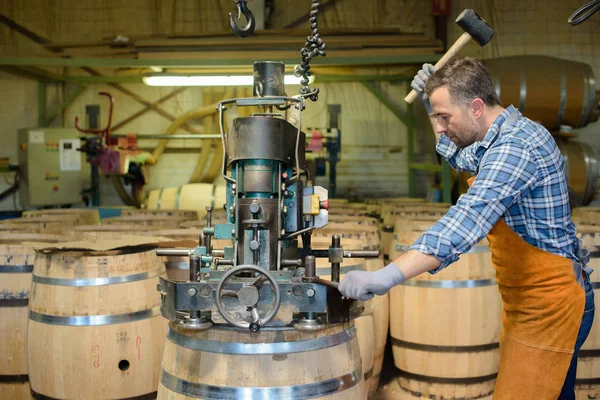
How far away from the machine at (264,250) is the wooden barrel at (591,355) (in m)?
1.81

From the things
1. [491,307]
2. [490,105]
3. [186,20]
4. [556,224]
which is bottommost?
[491,307]

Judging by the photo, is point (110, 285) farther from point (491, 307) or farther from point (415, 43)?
point (415, 43)

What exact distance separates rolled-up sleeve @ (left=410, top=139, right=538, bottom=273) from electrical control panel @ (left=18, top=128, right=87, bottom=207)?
7.72 meters

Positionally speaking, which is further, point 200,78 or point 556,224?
point 200,78

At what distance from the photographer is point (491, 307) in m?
3.47

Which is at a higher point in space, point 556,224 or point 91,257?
point 556,224

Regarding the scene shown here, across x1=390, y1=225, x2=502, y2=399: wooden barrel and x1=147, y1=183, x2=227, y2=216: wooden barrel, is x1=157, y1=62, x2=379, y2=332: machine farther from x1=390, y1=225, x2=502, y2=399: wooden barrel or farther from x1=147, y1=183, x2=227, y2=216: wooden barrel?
x1=147, y1=183, x2=227, y2=216: wooden barrel

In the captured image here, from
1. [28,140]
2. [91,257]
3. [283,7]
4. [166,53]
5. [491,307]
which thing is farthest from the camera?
[283,7]

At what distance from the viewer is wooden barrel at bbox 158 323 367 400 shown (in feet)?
5.98

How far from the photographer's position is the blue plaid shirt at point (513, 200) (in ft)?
6.04

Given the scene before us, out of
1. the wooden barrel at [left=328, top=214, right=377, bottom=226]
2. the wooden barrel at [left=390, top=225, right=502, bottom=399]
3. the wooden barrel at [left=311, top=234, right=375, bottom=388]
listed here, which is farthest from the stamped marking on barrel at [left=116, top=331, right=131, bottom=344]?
the wooden barrel at [left=328, top=214, right=377, bottom=226]

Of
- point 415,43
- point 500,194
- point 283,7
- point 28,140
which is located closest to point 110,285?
point 500,194

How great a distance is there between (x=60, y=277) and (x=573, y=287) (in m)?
2.04

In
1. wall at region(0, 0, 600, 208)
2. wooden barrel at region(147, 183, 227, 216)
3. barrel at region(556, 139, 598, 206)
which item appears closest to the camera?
barrel at region(556, 139, 598, 206)
